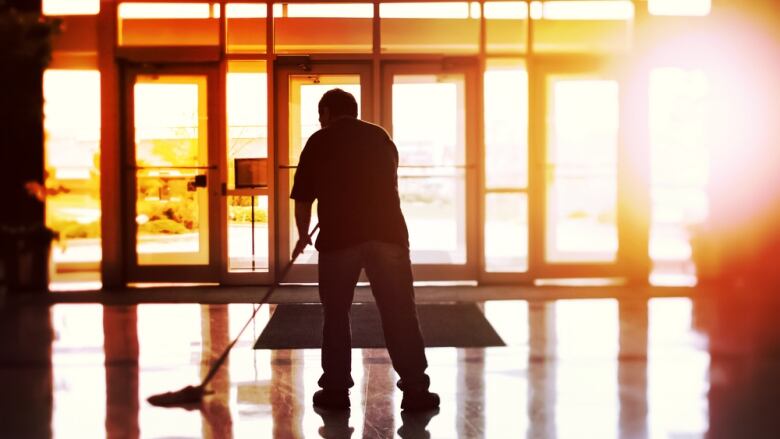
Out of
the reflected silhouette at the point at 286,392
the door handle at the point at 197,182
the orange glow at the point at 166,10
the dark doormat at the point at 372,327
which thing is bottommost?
the reflected silhouette at the point at 286,392

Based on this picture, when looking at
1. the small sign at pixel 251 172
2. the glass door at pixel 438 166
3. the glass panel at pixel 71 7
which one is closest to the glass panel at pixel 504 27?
the glass door at pixel 438 166

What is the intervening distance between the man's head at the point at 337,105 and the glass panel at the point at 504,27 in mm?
4756

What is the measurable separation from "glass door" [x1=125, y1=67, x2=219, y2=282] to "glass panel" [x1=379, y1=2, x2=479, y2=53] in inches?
73.7

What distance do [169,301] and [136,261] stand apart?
1184 millimetres

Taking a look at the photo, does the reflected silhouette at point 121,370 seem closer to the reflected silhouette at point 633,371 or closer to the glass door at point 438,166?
the reflected silhouette at point 633,371

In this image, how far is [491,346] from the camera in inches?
224

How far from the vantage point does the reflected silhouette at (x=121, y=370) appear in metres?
3.95

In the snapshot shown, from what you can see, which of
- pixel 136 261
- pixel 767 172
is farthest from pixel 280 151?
pixel 767 172

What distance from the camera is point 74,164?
863 cm

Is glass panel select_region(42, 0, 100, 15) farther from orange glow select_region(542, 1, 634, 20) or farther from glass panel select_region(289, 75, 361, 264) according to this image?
orange glow select_region(542, 1, 634, 20)

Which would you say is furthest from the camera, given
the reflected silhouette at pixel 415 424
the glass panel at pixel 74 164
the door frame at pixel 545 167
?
the door frame at pixel 545 167

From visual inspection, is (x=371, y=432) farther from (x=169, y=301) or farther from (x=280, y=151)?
(x=280, y=151)

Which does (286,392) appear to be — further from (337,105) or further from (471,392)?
(337,105)

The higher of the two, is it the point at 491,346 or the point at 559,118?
the point at 559,118
